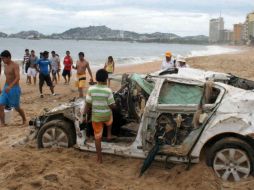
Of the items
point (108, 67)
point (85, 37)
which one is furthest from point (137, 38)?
point (108, 67)

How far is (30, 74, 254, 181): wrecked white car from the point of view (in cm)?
596

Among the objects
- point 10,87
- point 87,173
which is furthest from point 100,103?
point 10,87

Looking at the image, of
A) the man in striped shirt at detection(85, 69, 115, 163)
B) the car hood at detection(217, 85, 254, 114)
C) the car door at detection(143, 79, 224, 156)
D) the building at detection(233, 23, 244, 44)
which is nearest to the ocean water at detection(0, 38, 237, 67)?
the man in striped shirt at detection(85, 69, 115, 163)

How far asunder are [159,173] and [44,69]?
8543 millimetres

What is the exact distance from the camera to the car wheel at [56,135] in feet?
23.8

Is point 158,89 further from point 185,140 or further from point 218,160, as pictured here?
point 218,160

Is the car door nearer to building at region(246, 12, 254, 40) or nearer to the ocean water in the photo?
the ocean water

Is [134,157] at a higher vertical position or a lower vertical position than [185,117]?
lower

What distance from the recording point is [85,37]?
18625cm

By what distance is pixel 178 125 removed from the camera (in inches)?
246

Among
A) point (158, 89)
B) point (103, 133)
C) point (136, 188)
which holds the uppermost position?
point (158, 89)

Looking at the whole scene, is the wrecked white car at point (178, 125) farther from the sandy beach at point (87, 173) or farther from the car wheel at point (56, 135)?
the sandy beach at point (87, 173)

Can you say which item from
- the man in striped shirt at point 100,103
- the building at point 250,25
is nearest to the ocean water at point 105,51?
the man in striped shirt at point 100,103

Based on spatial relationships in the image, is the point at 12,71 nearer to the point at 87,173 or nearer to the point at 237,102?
the point at 87,173
